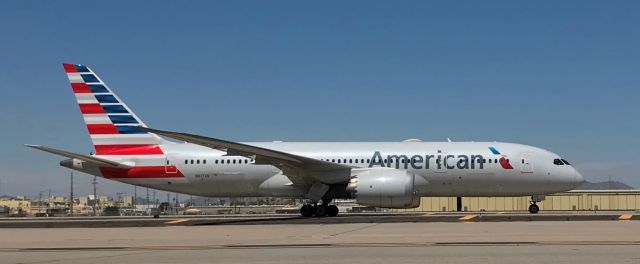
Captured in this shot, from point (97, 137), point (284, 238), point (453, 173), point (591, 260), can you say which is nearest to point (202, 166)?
point (97, 137)

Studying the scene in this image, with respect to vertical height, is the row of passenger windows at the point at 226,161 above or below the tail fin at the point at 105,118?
below

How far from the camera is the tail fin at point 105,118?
33.3 metres

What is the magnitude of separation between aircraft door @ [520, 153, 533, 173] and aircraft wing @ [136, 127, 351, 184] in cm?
742

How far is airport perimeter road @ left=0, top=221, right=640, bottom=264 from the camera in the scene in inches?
477

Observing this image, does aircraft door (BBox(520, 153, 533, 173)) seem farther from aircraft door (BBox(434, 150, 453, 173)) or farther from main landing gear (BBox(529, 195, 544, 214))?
aircraft door (BBox(434, 150, 453, 173))

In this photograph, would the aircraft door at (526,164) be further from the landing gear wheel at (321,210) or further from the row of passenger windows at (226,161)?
the row of passenger windows at (226,161)

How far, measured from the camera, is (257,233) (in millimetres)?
19219

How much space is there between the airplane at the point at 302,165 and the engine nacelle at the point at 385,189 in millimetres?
96

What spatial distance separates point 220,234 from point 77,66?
18420 millimetres

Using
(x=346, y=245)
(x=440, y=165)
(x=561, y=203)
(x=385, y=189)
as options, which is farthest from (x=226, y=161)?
(x=561, y=203)

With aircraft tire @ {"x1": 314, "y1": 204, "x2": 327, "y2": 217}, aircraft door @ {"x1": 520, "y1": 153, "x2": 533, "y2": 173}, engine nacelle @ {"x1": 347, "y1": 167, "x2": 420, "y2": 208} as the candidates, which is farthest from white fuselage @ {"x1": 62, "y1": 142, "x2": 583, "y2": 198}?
engine nacelle @ {"x1": 347, "y1": 167, "x2": 420, "y2": 208}

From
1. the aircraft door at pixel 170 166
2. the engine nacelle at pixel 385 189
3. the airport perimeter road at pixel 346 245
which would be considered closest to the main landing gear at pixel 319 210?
the engine nacelle at pixel 385 189

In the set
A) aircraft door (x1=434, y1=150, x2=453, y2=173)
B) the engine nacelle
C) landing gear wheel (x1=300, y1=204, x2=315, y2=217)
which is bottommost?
landing gear wheel (x1=300, y1=204, x2=315, y2=217)

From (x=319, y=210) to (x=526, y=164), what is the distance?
8.74 meters
